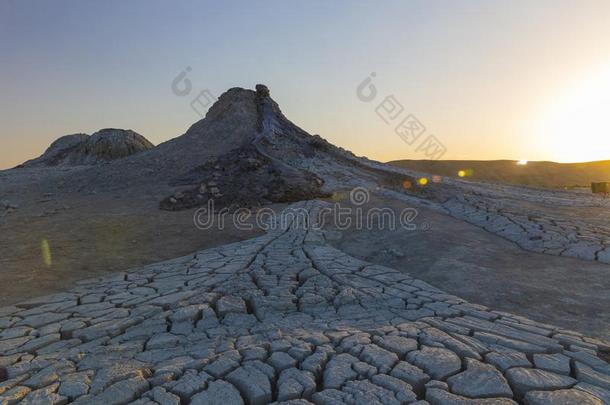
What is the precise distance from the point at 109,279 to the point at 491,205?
862 cm

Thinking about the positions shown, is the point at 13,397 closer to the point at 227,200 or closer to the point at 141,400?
the point at 141,400

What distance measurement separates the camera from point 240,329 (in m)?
3.22

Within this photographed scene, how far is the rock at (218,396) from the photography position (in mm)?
2160

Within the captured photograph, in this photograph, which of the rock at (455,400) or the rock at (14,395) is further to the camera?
the rock at (14,395)

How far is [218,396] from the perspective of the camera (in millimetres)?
2211

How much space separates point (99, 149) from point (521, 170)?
35829 mm

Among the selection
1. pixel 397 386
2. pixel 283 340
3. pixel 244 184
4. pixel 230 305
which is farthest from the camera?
pixel 244 184

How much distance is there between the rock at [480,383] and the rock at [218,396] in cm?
129

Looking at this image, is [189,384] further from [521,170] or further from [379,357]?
[521,170]

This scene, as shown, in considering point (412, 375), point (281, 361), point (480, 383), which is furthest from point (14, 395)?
point (480, 383)

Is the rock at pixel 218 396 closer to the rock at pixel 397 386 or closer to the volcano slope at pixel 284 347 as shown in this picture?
the volcano slope at pixel 284 347

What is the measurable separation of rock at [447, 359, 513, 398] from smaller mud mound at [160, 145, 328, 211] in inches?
310

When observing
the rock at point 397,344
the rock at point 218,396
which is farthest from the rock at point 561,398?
the rock at point 218,396

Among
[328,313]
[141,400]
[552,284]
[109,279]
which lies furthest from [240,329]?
[552,284]
